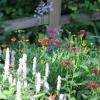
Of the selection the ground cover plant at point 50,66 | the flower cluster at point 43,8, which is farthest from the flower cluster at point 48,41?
the flower cluster at point 43,8

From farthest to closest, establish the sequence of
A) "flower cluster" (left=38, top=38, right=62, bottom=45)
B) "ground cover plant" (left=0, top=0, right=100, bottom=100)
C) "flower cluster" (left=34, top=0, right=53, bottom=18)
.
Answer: "flower cluster" (left=34, top=0, right=53, bottom=18) → "flower cluster" (left=38, top=38, right=62, bottom=45) → "ground cover plant" (left=0, top=0, right=100, bottom=100)

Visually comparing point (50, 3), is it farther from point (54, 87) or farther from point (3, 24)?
point (54, 87)

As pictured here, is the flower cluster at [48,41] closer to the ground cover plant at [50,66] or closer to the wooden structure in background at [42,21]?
the ground cover plant at [50,66]

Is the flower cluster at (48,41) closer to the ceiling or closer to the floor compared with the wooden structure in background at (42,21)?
closer to the floor

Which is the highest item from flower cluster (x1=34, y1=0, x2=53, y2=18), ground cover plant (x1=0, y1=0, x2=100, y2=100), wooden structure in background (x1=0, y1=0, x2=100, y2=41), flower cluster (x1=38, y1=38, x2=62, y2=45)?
flower cluster (x1=34, y1=0, x2=53, y2=18)

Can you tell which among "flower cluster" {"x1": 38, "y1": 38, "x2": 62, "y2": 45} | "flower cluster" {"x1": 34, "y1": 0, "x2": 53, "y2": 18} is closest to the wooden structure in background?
"flower cluster" {"x1": 34, "y1": 0, "x2": 53, "y2": 18}

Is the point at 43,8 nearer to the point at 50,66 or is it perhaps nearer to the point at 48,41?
the point at 48,41

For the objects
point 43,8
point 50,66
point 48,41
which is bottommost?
point 50,66

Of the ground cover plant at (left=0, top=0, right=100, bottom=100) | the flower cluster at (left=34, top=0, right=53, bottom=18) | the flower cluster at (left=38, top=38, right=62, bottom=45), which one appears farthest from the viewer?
the flower cluster at (left=34, top=0, right=53, bottom=18)

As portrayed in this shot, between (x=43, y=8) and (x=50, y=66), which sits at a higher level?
(x=43, y=8)

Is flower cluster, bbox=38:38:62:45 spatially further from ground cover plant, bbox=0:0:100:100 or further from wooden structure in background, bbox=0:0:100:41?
wooden structure in background, bbox=0:0:100:41

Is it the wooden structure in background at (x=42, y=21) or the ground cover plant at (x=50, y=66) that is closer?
the ground cover plant at (x=50, y=66)

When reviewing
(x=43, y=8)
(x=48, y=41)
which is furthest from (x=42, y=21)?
(x=48, y=41)

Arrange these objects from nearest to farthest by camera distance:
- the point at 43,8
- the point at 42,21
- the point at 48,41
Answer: the point at 48,41 < the point at 43,8 < the point at 42,21
